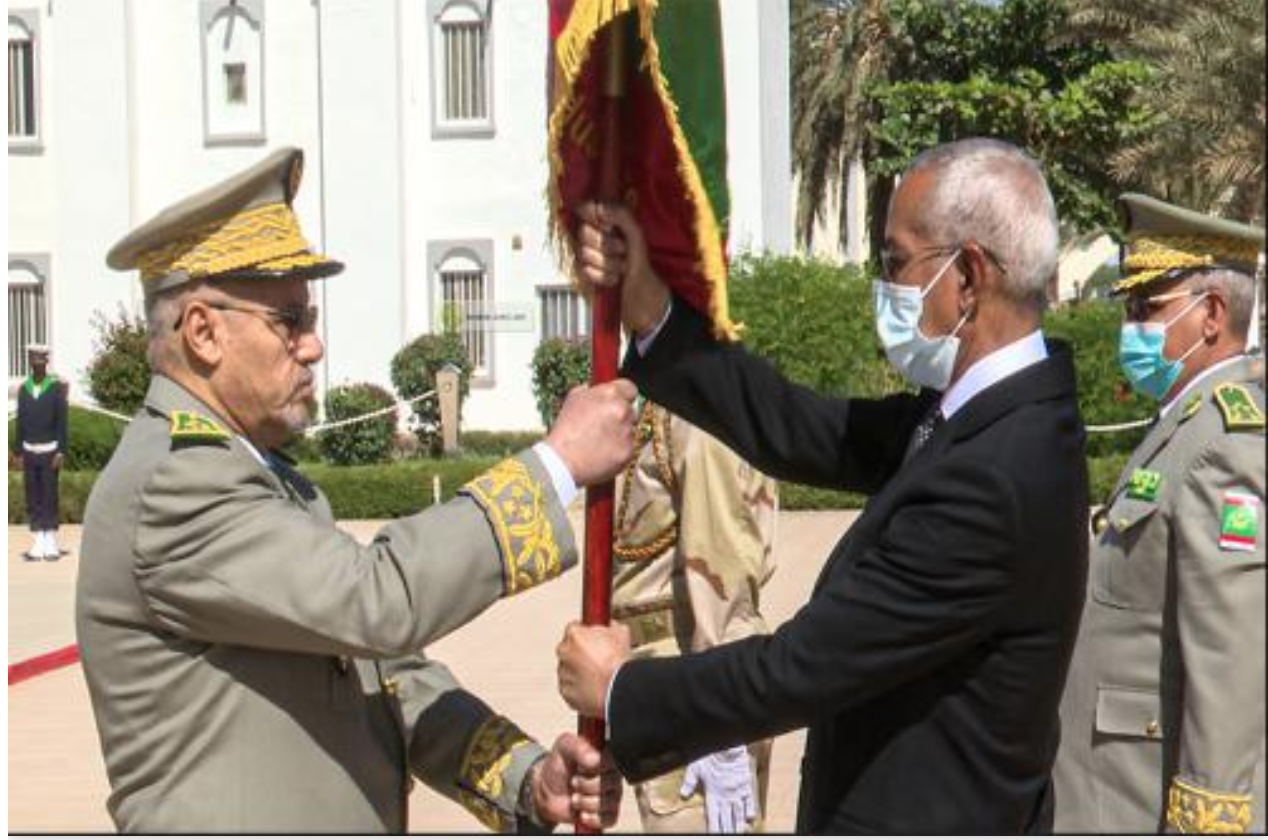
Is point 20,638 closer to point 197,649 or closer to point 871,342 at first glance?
point 197,649

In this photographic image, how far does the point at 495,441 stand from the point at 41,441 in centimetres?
1212

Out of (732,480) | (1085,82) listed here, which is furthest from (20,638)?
(1085,82)

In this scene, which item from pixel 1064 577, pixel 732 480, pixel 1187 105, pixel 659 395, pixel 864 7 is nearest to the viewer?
pixel 1064 577

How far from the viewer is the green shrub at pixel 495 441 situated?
31.2 m

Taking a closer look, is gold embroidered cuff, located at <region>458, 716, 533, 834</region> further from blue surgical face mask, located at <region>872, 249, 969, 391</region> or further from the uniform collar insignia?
blue surgical face mask, located at <region>872, 249, 969, 391</region>

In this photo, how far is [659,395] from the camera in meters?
4.09

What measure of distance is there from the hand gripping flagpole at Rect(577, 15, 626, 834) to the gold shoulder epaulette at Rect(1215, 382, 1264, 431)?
154cm

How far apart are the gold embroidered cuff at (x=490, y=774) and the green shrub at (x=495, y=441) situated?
87.5 ft

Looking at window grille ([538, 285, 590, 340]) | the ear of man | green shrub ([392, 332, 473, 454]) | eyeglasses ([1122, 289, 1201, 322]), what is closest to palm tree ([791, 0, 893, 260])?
window grille ([538, 285, 590, 340])

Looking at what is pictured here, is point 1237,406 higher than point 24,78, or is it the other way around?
point 24,78

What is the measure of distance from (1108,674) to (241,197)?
2.29 m

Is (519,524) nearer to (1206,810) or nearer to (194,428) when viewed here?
(194,428)

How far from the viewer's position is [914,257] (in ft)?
11.7

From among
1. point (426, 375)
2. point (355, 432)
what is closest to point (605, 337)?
point (355, 432)
